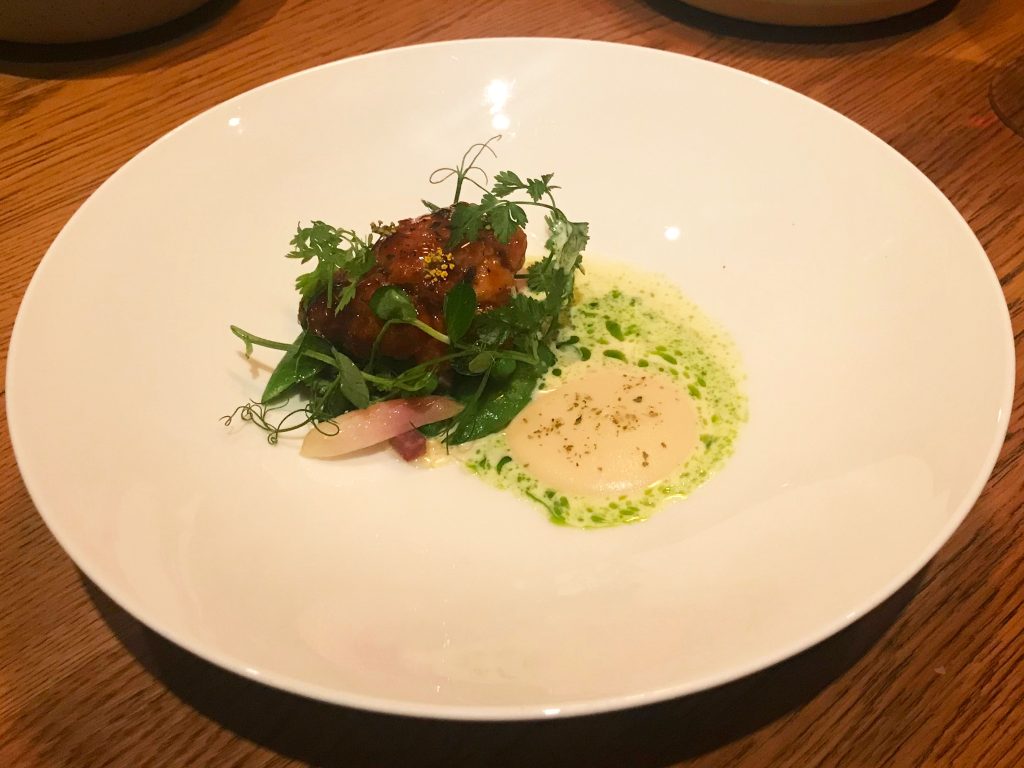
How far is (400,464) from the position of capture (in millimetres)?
2221

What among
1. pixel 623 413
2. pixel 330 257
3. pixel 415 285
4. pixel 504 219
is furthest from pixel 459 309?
pixel 623 413

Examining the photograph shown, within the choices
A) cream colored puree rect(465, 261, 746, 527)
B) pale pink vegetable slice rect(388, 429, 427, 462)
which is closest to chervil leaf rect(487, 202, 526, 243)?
cream colored puree rect(465, 261, 746, 527)

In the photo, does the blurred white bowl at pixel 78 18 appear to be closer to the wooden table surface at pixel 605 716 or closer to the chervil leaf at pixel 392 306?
the wooden table surface at pixel 605 716

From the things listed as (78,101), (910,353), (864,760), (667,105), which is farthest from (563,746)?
(78,101)

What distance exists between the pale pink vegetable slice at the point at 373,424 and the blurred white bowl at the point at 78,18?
89.1 inches

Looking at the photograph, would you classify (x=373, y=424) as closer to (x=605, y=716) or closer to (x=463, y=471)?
(x=463, y=471)

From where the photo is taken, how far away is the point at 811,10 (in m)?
Answer: 3.43

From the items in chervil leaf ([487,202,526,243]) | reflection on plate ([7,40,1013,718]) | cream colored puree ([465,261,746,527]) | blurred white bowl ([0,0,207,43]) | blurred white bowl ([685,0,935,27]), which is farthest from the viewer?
blurred white bowl ([685,0,935,27])

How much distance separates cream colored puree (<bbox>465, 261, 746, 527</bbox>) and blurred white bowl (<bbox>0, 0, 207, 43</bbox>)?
2.23 metres

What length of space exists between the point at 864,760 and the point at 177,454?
1.63 m

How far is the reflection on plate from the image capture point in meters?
1.55

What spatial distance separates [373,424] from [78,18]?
238cm

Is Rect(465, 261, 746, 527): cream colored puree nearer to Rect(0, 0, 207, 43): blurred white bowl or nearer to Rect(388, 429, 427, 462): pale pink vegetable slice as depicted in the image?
Rect(388, 429, 427, 462): pale pink vegetable slice

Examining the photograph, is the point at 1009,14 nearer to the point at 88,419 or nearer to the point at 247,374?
the point at 247,374
